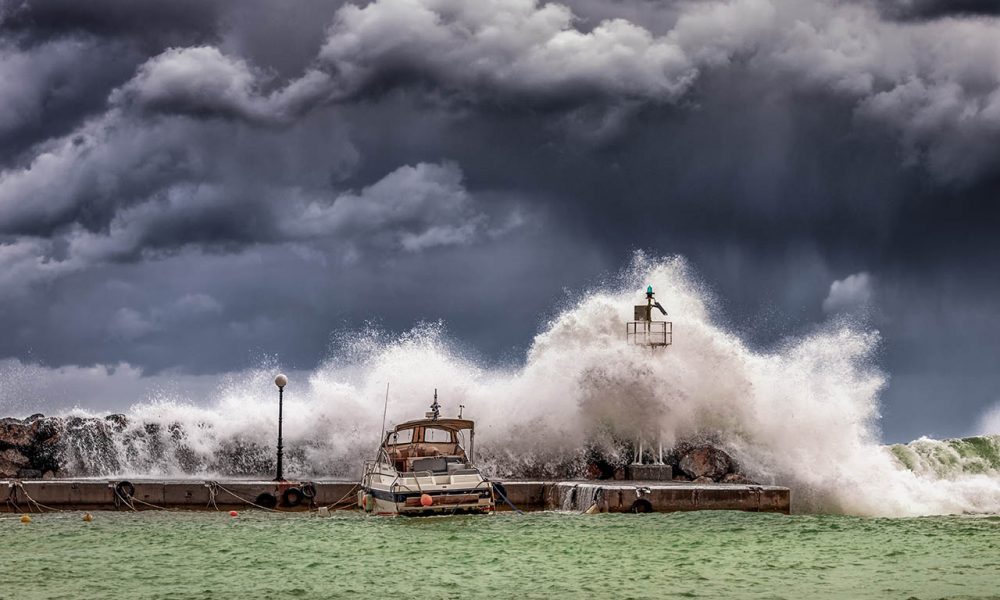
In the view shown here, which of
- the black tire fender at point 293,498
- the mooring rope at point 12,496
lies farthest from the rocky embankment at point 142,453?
the black tire fender at point 293,498

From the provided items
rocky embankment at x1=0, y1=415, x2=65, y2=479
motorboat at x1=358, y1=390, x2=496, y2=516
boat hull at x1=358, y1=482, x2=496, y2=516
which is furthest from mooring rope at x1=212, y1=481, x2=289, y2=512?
rocky embankment at x1=0, y1=415, x2=65, y2=479

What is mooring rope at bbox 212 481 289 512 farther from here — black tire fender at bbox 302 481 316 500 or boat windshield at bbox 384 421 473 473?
boat windshield at bbox 384 421 473 473

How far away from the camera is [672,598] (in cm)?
1669

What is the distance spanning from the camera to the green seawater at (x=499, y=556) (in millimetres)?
17516

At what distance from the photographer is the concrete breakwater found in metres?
28.7

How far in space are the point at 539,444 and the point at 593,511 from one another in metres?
10.5

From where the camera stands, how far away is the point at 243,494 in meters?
30.6

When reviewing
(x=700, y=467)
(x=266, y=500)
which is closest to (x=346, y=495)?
(x=266, y=500)

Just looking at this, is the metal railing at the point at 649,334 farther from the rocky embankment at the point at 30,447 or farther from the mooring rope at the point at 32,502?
the rocky embankment at the point at 30,447

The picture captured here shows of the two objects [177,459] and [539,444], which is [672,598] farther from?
[177,459]

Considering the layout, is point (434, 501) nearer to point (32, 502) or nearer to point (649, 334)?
point (32, 502)

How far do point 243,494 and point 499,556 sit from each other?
11418 mm

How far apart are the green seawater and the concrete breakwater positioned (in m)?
0.78

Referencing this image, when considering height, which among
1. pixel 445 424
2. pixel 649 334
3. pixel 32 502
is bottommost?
pixel 32 502
